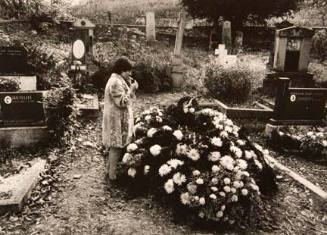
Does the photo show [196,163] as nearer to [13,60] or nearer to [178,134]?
[178,134]

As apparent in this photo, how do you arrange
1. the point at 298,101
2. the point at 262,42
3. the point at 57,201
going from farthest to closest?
the point at 262,42 → the point at 298,101 → the point at 57,201

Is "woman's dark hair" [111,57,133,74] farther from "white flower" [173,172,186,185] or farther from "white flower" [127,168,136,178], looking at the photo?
"white flower" [173,172,186,185]

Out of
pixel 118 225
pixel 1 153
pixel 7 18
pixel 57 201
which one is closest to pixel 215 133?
pixel 118 225

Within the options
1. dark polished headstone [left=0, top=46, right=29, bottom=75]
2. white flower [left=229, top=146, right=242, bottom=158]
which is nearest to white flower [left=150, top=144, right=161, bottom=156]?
white flower [left=229, top=146, right=242, bottom=158]

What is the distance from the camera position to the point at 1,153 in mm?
7324

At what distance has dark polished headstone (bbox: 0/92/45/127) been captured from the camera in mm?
7520

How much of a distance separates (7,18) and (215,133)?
13.3 meters

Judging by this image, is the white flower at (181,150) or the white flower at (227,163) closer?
the white flower at (227,163)

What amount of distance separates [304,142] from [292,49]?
15.3ft

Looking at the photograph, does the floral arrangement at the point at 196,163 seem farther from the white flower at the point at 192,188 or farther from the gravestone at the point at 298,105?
the gravestone at the point at 298,105

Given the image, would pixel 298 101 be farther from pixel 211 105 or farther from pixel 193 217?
pixel 193 217

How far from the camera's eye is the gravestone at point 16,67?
9.34 metres

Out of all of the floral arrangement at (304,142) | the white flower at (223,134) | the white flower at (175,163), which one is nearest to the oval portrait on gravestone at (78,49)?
the floral arrangement at (304,142)

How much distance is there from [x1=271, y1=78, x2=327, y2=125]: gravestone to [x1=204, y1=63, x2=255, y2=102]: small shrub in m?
2.05
